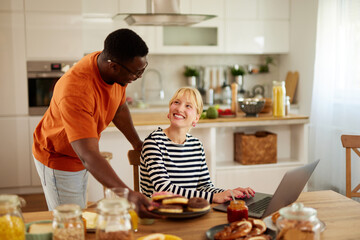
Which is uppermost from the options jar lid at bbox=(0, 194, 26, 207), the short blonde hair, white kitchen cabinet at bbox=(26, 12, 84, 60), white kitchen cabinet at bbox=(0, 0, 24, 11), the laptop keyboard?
white kitchen cabinet at bbox=(0, 0, 24, 11)

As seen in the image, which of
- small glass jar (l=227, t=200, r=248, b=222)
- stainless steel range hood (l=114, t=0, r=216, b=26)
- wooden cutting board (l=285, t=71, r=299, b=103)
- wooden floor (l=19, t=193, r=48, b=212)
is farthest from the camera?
wooden cutting board (l=285, t=71, r=299, b=103)

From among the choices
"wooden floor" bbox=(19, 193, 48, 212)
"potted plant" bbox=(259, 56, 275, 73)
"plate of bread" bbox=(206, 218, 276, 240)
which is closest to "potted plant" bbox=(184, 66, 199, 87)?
"potted plant" bbox=(259, 56, 275, 73)

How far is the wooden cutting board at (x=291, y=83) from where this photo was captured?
537cm

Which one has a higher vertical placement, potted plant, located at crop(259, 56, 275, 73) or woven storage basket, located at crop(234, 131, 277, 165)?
potted plant, located at crop(259, 56, 275, 73)

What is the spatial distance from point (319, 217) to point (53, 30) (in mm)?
3826

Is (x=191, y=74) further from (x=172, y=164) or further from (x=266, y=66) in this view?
(x=172, y=164)

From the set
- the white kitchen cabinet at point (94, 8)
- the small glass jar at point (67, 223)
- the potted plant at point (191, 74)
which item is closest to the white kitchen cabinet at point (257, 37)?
the potted plant at point (191, 74)

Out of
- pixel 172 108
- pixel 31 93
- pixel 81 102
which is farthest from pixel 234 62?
pixel 81 102

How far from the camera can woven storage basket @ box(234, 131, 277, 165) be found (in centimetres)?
381

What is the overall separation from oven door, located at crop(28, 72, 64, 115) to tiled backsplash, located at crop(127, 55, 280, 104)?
111cm

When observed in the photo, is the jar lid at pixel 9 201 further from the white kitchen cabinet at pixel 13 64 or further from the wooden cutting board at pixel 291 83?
the wooden cutting board at pixel 291 83

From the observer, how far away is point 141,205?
1.42m

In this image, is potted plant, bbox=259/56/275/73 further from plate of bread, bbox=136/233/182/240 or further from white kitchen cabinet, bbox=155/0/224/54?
plate of bread, bbox=136/233/182/240

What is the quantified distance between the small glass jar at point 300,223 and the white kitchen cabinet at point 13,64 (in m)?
4.03
